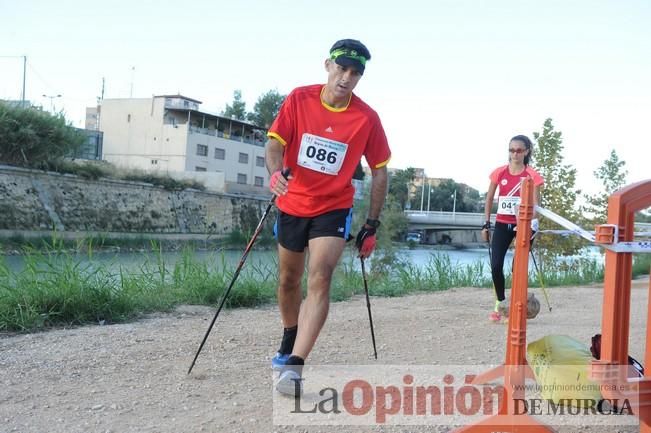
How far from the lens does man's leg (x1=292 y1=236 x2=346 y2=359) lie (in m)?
4.05

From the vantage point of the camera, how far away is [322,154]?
4223 millimetres

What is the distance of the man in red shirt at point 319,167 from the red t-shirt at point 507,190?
121 inches

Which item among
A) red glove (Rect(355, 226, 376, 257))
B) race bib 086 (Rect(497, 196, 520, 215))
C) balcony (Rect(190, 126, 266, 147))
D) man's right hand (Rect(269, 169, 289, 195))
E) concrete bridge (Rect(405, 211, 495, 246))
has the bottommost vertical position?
red glove (Rect(355, 226, 376, 257))

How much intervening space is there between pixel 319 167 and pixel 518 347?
1.86 meters

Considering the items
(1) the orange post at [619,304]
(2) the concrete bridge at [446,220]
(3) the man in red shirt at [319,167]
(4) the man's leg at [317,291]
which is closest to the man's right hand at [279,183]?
(3) the man in red shirt at [319,167]

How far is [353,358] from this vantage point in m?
5.07

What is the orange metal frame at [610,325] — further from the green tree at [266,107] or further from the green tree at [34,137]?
the green tree at [266,107]

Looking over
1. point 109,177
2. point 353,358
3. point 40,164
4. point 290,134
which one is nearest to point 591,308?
point 353,358

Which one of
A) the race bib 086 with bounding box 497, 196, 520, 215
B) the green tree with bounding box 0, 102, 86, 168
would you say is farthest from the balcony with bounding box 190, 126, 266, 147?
the race bib 086 with bounding box 497, 196, 520, 215

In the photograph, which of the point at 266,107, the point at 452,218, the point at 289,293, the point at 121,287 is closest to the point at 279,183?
the point at 289,293

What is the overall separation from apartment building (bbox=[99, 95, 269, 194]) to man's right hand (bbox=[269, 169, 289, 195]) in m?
59.3

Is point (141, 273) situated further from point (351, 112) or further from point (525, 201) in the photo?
point (525, 201)

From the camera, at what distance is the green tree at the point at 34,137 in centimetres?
3192

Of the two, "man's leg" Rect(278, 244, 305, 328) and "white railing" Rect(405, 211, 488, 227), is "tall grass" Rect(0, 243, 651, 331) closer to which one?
"man's leg" Rect(278, 244, 305, 328)
